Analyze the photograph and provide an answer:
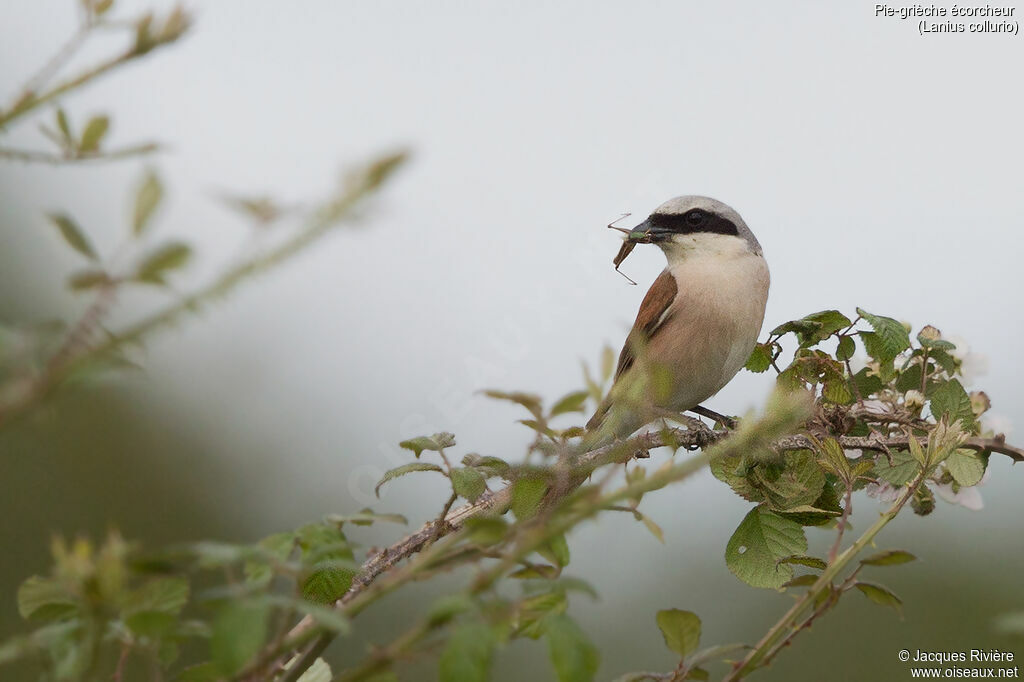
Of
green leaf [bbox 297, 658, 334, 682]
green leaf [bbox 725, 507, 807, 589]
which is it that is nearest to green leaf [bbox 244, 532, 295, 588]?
green leaf [bbox 297, 658, 334, 682]

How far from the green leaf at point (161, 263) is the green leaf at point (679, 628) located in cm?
86

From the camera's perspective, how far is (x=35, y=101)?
653 mm

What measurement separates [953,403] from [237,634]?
1617 millimetres

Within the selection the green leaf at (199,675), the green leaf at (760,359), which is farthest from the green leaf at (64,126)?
the green leaf at (760,359)

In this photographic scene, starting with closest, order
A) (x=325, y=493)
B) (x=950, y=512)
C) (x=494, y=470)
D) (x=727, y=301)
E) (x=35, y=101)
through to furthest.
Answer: (x=35, y=101), (x=494, y=470), (x=727, y=301), (x=950, y=512), (x=325, y=493)

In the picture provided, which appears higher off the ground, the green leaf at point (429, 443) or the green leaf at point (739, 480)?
the green leaf at point (429, 443)

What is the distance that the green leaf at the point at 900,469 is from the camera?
6.54 feet

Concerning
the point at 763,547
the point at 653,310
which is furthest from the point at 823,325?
the point at 653,310

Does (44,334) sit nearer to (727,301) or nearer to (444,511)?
(444,511)

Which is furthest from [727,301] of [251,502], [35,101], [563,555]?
[251,502]

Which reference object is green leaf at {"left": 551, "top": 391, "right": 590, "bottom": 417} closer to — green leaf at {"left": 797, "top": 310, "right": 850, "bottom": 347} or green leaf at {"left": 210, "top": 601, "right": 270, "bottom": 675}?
green leaf at {"left": 210, "top": 601, "right": 270, "bottom": 675}

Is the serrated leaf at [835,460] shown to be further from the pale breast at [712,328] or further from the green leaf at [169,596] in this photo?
the pale breast at [712,328]

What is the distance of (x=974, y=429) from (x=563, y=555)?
4.51ft

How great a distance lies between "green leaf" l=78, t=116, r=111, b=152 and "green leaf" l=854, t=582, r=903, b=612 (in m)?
0.99
